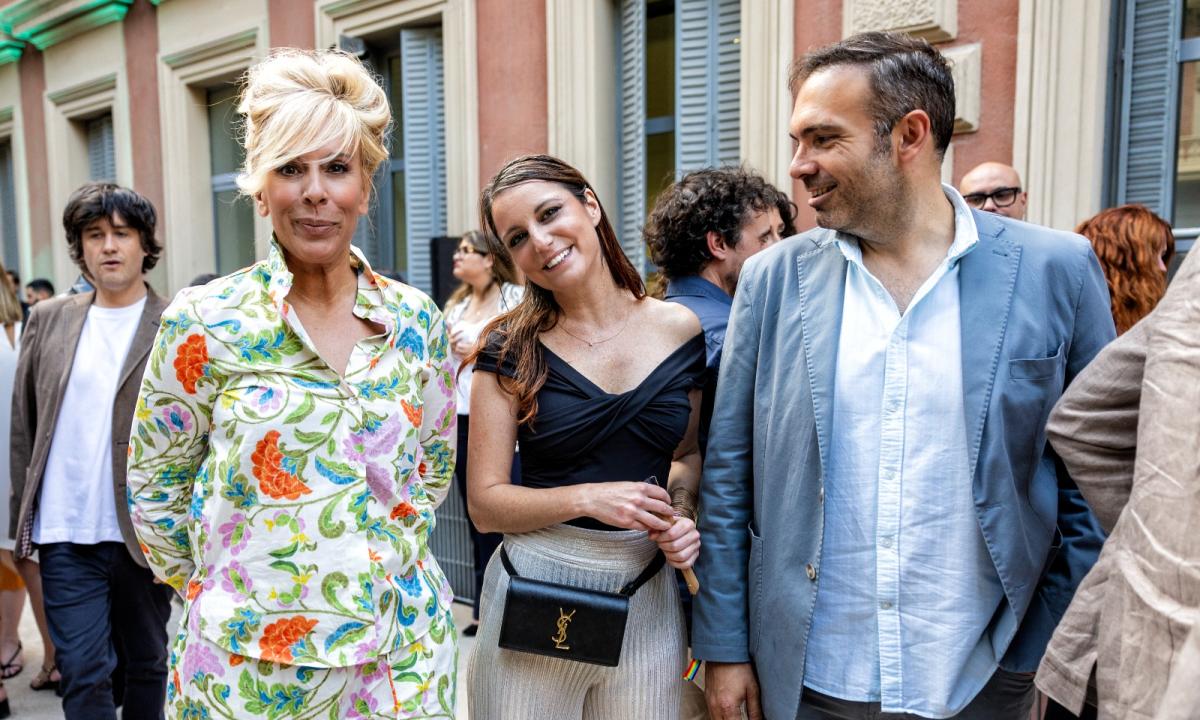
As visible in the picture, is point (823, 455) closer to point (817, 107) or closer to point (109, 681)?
point (817, 107)

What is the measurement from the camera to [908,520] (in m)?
1.65

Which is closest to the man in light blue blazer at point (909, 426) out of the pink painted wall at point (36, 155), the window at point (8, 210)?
the pink painted wall at point (36, 155)

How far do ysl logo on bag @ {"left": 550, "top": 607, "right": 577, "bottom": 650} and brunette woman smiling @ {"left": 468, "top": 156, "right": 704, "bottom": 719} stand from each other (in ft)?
0.19

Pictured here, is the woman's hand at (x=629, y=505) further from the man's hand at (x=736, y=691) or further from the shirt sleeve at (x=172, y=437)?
the shirt sleeve at (x=172, y=437)

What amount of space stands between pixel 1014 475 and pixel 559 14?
503cm

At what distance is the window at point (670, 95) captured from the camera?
549 centimetres

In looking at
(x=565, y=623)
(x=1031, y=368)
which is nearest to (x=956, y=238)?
(x=1031, y=368)

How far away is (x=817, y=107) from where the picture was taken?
5.47 ft

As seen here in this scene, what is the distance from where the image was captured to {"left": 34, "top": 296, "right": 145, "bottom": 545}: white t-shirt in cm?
296

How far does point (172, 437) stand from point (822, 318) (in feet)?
4.12

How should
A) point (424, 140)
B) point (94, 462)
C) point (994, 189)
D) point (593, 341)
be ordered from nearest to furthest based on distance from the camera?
point (593, 341)
point (94, 462)
point (994, 189)
point (424, 140)

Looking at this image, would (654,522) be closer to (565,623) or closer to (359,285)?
(565,623)

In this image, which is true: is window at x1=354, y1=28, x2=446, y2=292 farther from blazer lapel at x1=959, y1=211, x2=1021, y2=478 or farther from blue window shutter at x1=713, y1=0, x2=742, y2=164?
blazer lapel at x1=959, y1=211, x2=1021, y2=478

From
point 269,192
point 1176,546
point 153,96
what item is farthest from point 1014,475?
point 153,96
